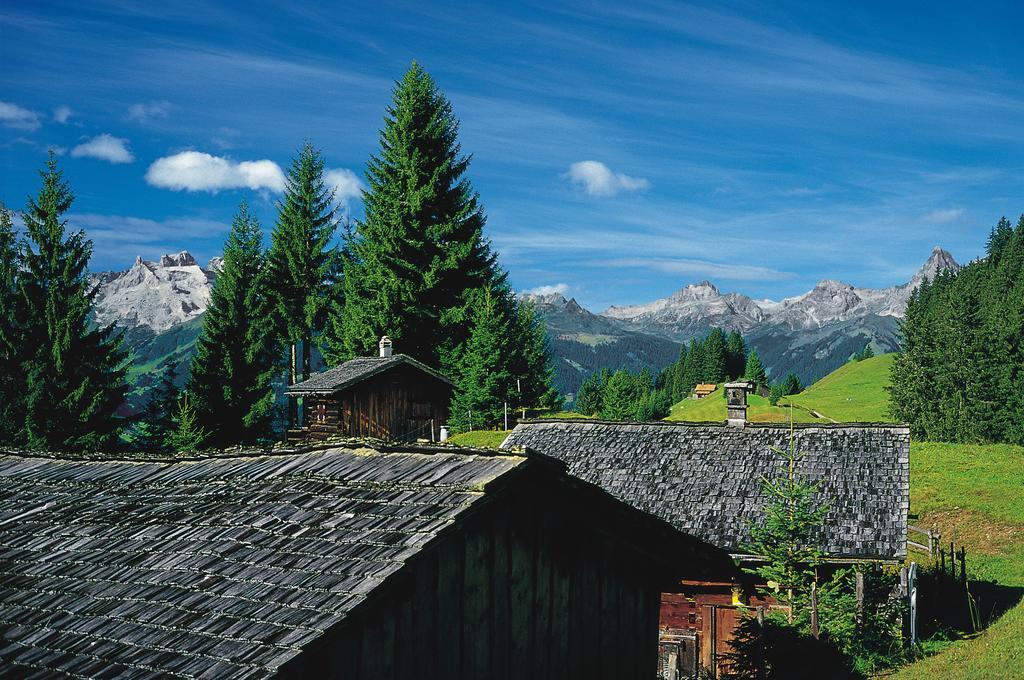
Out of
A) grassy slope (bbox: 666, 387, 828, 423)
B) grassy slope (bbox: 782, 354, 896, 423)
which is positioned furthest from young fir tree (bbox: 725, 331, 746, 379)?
grassy slope (bbox: 666, 387, 828, 423)

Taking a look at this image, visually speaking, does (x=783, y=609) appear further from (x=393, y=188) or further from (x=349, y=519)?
(x=393, y=188)

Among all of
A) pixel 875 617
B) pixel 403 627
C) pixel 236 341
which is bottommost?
pixel 875 617

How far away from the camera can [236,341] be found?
47812 mm

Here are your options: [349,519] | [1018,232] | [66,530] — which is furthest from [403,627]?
[1018,232]

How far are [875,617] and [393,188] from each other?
43.3 meters

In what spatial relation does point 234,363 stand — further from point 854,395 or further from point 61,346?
point 854,395

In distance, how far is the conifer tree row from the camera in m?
39.0

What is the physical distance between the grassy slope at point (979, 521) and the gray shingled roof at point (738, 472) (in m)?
2.77

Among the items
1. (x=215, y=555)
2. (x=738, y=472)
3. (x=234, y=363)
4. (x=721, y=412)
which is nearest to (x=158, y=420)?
(x=234, y=363)

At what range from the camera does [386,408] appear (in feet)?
124

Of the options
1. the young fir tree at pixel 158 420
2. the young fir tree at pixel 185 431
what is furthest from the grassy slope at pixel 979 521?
the young fir tree at pixel 158 420

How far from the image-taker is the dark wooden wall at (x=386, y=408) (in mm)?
35688

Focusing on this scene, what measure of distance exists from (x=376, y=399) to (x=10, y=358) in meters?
19.1

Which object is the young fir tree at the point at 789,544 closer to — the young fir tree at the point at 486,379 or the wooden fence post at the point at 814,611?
the wooden fence post at the point at 814,611
